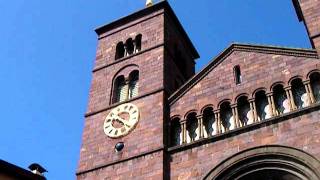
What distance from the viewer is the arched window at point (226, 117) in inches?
776

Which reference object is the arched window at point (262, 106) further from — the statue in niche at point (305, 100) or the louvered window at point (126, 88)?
the louvered window at point (126, 88)

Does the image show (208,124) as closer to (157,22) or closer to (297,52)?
(297,52)

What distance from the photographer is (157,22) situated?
25047 mm

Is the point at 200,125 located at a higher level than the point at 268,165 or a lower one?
higher

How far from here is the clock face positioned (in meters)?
21.3

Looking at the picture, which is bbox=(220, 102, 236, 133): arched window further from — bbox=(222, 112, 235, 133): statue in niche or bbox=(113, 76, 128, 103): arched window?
bbox=(113, 76, 128, 103): arched window

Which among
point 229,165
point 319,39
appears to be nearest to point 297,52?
point 319,39

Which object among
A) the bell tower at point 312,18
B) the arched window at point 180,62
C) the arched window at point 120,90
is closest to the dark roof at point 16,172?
the arched window at point 120,90

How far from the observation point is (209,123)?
2030 centimetres

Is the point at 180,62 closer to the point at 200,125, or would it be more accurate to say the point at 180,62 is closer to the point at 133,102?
the point at 133,102

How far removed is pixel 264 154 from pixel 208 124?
284 centimetres

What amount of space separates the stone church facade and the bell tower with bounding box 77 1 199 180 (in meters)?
0.05

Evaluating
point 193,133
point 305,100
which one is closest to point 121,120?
point 193,133

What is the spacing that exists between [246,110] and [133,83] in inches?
221
